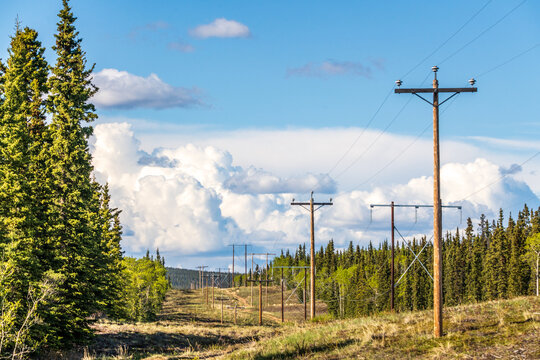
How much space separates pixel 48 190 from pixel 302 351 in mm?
21185

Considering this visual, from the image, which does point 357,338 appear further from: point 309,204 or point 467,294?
point 467,294

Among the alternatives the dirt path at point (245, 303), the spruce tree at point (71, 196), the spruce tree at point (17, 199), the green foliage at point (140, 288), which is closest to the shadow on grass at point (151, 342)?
the spruce tree at point (71, 196)

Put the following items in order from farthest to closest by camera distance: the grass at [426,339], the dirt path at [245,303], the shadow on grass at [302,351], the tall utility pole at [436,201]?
1. the dirt path at [245,303]
2. the shadow on grass at [302,351]
3. the tall utility pole at [436,201]
4. the grass at [426,339]

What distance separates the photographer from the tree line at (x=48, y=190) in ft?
107

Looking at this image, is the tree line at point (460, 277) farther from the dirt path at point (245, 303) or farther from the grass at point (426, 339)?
the grass at point (426, 339)

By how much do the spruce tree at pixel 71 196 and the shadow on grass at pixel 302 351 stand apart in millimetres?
16469

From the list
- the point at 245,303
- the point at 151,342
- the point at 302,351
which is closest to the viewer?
the point at 302,351

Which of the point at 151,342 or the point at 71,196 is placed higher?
the point at 71,196

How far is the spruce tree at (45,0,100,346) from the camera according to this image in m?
38.2

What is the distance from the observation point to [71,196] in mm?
38750

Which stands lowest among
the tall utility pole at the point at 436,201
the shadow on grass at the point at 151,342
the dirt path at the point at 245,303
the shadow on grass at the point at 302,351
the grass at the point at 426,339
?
the dirt path at the point at 245,303

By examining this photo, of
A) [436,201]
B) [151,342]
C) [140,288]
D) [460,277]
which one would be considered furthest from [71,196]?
[460,277]

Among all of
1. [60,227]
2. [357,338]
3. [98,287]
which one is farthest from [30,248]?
[357,338]

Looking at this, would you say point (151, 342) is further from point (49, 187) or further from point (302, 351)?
point (302, 351)
